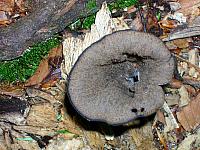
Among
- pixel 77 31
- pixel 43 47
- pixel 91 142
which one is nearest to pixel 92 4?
pixel 77 31

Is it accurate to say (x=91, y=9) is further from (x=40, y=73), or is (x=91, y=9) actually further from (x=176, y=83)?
(x=176, y=83)

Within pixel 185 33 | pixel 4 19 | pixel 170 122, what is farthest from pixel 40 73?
pixel 185 33

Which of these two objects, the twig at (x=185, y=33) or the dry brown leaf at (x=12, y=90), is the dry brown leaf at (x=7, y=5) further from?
the twig at (x=185, y=33)

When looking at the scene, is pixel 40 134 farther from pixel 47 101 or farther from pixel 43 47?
pixel 43 47

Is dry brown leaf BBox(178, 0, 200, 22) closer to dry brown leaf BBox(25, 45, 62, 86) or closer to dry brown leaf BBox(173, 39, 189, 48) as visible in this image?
dry brown leaf BBox(173, 39, 189, 48)

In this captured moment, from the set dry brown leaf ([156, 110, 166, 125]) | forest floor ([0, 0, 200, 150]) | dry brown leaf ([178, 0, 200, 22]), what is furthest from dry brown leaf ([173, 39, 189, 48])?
dry brown leaf ([156, 110, 166, 125])

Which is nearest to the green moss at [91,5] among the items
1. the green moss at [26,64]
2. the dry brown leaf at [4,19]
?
the green moss at [26,64]
